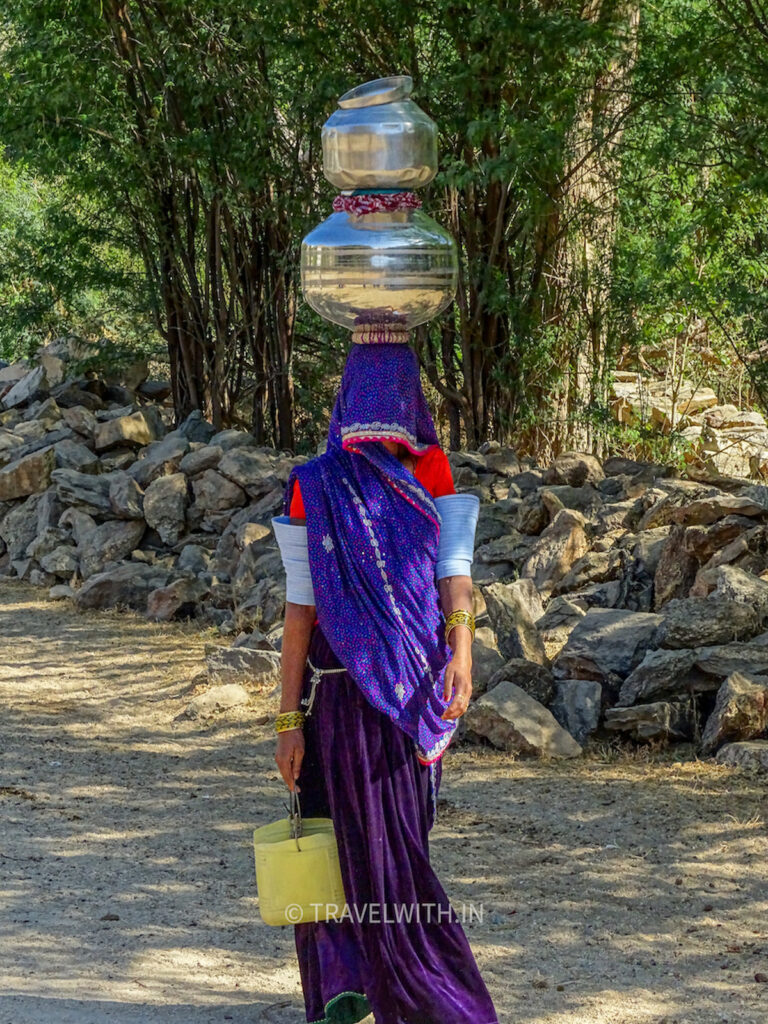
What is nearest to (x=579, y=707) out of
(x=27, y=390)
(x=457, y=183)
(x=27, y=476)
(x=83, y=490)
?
(x=457, y=183)

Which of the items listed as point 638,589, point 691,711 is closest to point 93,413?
point 638,589

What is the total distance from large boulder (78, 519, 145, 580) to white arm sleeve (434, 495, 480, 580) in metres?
6.74

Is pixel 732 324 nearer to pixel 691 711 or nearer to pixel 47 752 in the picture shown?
pixel 691 711

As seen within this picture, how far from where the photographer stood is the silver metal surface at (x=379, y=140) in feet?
9.95

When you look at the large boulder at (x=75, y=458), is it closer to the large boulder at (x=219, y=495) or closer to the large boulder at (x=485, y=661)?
the large boulder at (x=219, y=495)

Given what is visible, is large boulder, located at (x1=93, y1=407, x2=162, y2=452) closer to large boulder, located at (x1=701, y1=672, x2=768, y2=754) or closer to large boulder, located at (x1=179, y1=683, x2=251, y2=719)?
large boulder, located at (x1=179, y1=683, x2=251, y2=719)

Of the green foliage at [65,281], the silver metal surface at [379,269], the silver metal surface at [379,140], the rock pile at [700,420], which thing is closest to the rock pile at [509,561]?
the green foliage at [65,281]

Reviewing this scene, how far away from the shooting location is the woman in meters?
2.95

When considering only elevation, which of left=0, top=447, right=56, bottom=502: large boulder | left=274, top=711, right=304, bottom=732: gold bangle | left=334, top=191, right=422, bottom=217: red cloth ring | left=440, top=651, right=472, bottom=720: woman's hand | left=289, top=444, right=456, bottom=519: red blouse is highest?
left=334, top=191, right=422, bottom=217: red cloth ring

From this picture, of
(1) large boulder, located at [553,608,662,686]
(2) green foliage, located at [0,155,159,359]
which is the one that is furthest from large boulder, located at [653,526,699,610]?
(2) green foliage, located at [0,155,159,359]

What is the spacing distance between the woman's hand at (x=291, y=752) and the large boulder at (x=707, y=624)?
10.4 feet

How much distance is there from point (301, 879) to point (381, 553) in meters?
0.73

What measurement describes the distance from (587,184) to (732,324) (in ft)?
4.73

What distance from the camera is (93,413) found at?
1169 centimetres
